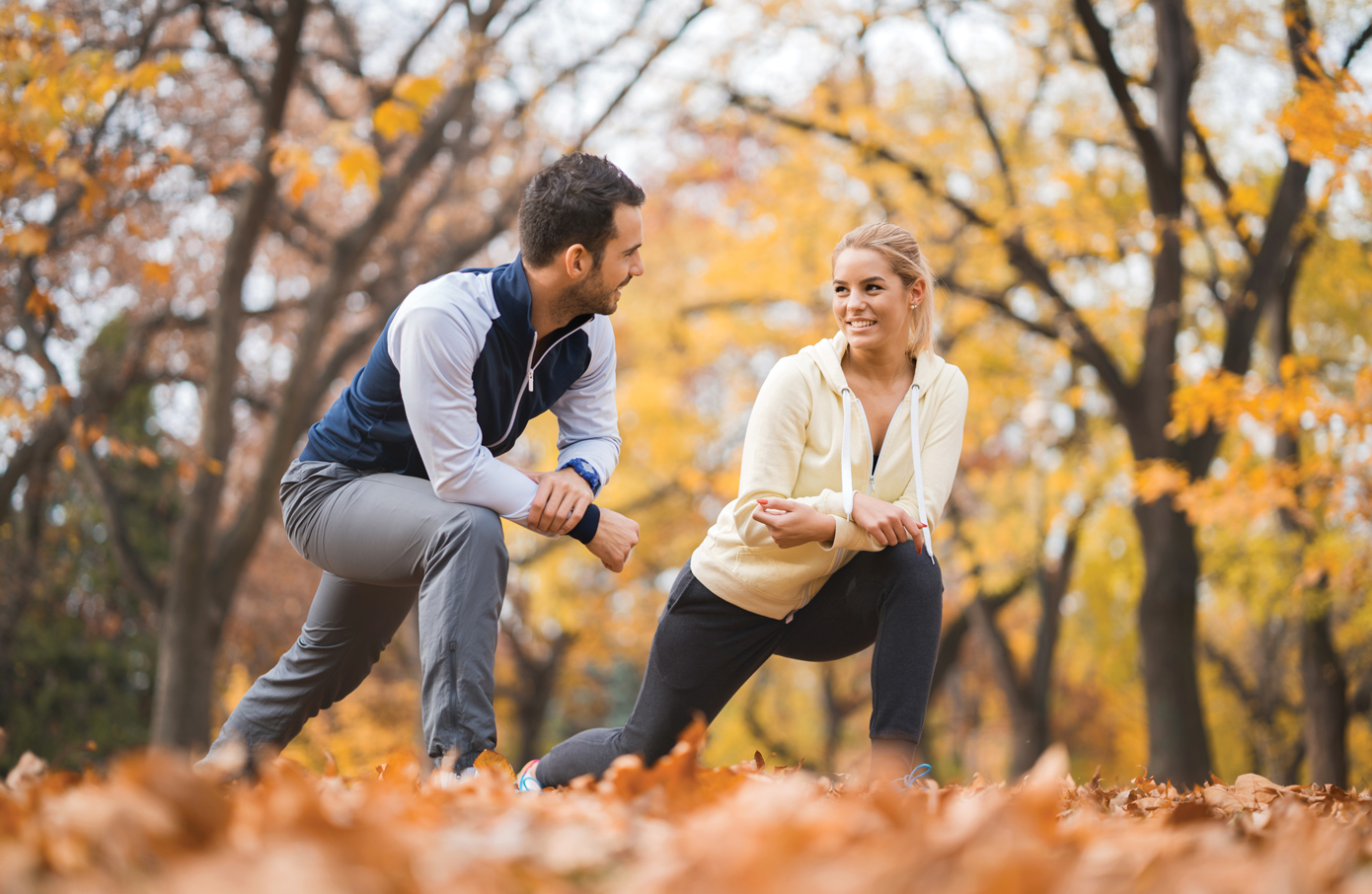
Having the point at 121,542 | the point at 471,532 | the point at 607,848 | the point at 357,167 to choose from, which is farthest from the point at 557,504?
the point at 121,542

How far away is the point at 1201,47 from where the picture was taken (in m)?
9.23

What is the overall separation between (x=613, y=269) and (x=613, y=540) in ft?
2.58

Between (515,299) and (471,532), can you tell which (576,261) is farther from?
(471,532)

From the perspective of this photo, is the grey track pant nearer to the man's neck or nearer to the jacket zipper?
the jacket zipper

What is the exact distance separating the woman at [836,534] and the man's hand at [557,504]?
1.33 feet

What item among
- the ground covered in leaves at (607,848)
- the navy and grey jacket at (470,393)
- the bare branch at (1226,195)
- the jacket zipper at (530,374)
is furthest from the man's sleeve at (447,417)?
the bare branch at (1226,195)

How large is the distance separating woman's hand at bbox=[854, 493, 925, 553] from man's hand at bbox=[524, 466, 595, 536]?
2.55 feet

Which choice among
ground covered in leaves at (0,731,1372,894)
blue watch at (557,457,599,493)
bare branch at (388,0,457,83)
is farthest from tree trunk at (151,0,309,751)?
ground covered in leaves at (0,731,1372,894)

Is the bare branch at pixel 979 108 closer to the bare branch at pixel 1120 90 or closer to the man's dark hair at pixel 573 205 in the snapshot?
the bare branch at pixel 1120 90

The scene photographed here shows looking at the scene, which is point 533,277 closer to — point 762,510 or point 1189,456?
point 762,510

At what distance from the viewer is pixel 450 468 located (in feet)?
9.27

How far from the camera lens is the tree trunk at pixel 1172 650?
8.34 meters

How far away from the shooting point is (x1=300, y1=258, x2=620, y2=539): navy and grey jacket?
2.83 m

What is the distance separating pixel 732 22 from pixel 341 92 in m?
4.46
